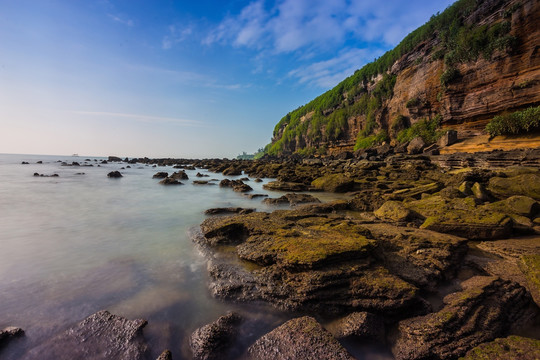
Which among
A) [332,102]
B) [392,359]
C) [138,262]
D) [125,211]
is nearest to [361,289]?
[392,359]

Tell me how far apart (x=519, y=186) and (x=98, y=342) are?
12333 millimetres

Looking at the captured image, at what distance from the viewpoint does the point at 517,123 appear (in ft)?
58.8

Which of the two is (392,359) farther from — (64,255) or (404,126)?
(404,126)

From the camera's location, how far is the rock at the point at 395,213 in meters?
6.52

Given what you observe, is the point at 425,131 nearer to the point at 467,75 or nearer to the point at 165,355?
the point at 467,75

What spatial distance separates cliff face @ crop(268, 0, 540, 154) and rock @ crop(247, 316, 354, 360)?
28540mm

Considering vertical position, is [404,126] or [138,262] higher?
[404,126]

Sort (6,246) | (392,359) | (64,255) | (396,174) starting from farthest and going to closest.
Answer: (396,174), (6,246), (64,255), (392,359)

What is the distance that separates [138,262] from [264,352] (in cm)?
350

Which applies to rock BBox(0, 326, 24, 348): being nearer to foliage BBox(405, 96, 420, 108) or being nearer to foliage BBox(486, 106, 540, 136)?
foliage BBox(486, 106, 540, 136)

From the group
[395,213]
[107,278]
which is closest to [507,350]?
[395,213]

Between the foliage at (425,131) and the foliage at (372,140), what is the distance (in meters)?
5.05

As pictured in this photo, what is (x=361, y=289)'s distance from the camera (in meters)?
3.11

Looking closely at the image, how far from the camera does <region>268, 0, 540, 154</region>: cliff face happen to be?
20197mm
